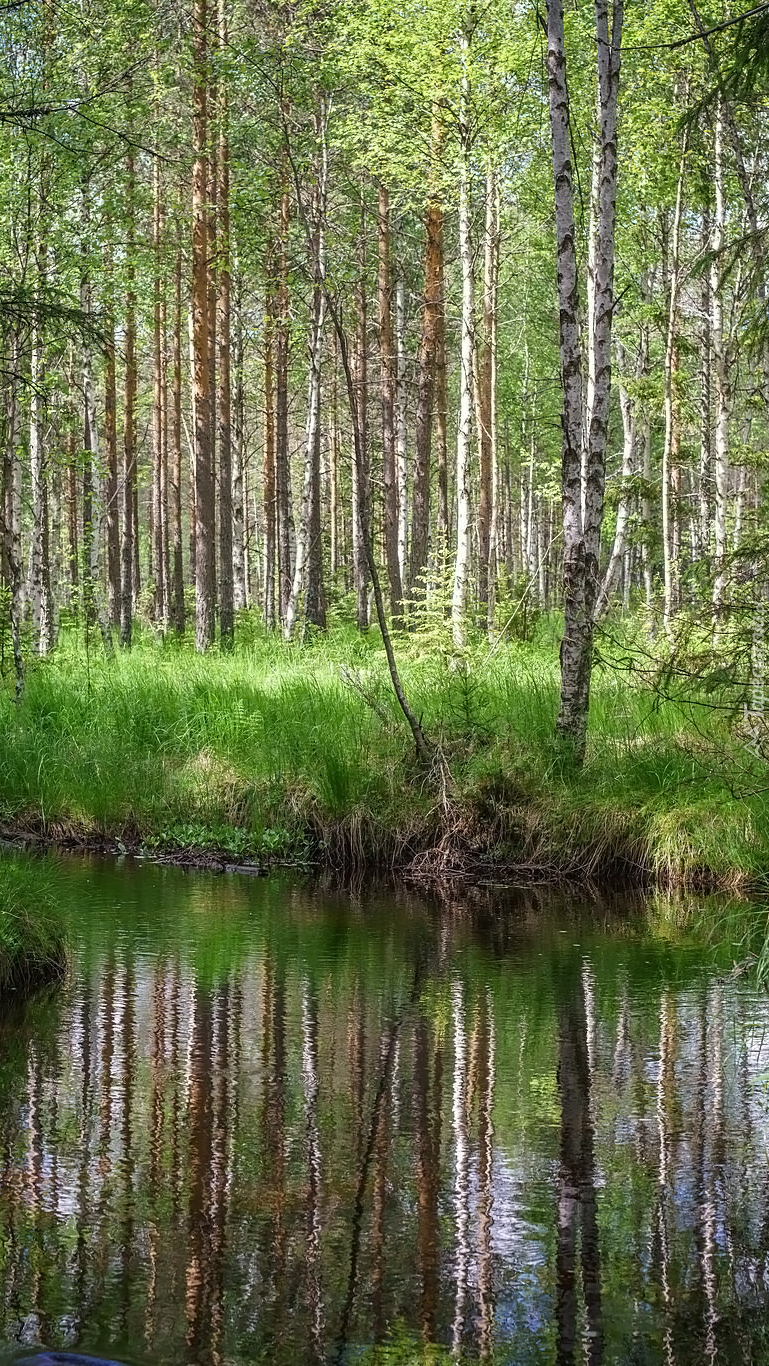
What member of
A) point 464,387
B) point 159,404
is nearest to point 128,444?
point 159,404

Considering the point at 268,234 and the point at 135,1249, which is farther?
the point at 268,234

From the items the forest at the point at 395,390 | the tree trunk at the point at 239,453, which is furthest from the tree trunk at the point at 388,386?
the tree trunk at the point at 239,453

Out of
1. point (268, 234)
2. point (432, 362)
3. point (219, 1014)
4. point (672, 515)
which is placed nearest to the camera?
point (219, 1014)

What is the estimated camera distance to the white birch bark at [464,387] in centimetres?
1945

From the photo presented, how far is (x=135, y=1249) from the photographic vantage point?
4.64 m

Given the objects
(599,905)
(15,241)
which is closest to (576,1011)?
(599,905)

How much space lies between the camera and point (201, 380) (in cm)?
2167

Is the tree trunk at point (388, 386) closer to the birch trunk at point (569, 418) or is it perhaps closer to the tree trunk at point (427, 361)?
the tree trunk at point (427, 361)

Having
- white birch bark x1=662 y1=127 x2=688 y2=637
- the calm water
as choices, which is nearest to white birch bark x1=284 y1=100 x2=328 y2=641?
white birch bark x1=662 y1=127 x2=688 y2=637

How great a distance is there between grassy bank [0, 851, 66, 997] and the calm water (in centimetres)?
21

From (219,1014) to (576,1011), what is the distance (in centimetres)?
193

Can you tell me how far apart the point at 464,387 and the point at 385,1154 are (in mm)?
15948

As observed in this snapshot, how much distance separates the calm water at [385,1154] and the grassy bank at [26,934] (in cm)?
21

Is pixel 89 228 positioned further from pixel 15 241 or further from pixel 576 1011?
pixel 576 1011
